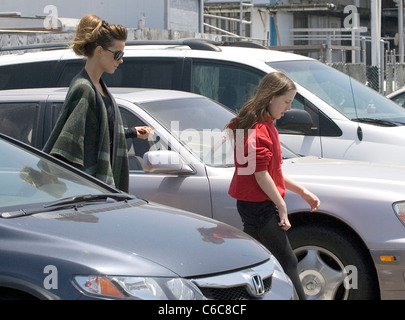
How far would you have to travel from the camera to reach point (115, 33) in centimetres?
511

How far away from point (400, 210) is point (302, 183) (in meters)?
0.69

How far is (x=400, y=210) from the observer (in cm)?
525

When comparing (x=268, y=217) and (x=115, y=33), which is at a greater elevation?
(x=115, y=33)

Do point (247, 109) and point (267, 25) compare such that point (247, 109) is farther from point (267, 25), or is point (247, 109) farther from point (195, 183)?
point (267, 25)

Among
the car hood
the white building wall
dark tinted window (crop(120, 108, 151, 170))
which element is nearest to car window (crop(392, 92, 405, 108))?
dark tinted window (crop(120, 108, 151, 170))

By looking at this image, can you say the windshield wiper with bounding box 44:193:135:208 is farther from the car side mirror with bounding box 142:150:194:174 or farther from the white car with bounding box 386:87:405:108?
the white car with bounding box 386:87:405:108

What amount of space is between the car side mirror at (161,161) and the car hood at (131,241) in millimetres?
1136

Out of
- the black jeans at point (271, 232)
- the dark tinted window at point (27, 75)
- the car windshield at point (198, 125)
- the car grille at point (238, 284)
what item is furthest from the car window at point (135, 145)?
the dark tinted window at point (27, 75)

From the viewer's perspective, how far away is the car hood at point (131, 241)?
345 centimetres

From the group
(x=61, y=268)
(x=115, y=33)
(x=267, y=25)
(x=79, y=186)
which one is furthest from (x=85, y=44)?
(x=267, y=25)

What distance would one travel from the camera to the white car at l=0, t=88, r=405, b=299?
5258 millimetres

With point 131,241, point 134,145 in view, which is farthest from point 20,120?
point 131,241
